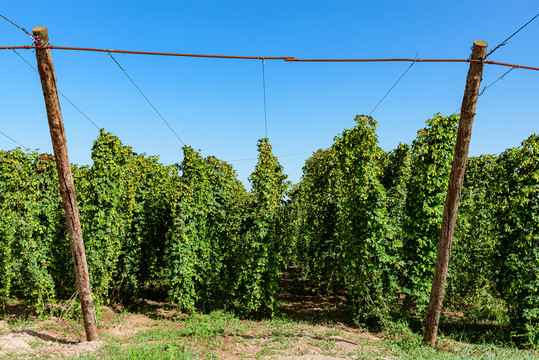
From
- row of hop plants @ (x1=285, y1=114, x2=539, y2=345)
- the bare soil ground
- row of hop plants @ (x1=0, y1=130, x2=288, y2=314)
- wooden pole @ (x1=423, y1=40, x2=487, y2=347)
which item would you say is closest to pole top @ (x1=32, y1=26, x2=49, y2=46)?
row of hop plants @ (x1=0, y1=130, x2=288, y2=314)

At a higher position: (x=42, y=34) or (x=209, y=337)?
(x=42, y=34)

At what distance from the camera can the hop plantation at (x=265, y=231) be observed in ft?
31.2

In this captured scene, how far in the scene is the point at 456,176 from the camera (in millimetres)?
6840

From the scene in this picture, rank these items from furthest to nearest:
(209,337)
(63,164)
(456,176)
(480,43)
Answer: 1. (209,337)
2. (63,164)
3. (456,176)
4. (480,43)

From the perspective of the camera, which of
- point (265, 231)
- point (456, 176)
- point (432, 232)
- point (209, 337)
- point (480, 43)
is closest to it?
point (480, 43)

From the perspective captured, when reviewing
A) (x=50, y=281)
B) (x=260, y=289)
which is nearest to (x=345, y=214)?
(x=260, y=289)

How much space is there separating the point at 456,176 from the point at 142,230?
1026 cm

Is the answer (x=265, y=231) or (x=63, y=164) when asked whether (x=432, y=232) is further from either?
(x=63, y=164)

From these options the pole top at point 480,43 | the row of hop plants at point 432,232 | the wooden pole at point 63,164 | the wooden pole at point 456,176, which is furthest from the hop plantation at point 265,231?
the pole top at point 480,43

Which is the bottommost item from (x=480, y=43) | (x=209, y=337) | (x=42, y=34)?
(x=209, y=337)

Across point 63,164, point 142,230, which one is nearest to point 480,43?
point 63,164

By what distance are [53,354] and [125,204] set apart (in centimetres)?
521

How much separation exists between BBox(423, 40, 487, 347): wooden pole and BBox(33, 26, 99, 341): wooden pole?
8.02 metres

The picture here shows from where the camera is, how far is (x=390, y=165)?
1545 centimetres
